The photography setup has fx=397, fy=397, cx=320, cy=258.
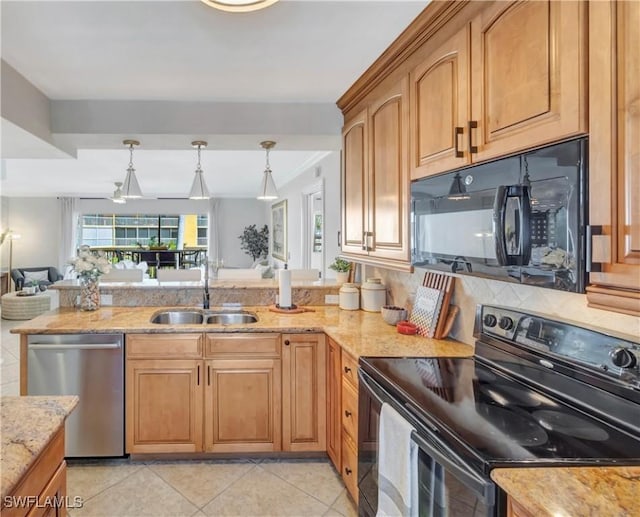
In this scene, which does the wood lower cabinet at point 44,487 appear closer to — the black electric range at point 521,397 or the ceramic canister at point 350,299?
the black electric range at point 521,397

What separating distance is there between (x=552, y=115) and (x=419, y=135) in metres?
0.79

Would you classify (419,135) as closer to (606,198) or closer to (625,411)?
(606,198)

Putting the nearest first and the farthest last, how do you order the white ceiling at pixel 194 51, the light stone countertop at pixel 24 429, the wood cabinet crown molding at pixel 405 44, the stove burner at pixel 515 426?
1. the light stone countertop at pixel 24 429
2. the stove burner at pixel 515 426
3. the wood cabinet crown molding at pixel 405 44
4. the white ceiling at pixel 194 51

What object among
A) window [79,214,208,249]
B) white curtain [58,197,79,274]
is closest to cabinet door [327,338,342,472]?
window [79,214,208,249]

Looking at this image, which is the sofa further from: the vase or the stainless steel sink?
the stainless steel sink

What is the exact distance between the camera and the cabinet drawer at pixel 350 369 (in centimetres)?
200

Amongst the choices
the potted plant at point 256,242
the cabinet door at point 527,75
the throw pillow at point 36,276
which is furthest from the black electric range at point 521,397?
the throw pillow at point 36,276

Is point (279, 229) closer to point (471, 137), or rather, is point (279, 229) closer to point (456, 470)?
point (471, 137)

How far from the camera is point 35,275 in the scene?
8289mm

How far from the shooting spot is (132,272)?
14.0 ft

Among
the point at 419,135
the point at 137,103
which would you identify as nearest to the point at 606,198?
the point at 419,135

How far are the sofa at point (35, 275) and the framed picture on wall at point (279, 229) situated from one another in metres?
4.57

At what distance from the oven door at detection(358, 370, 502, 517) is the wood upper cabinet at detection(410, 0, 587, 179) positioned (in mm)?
901

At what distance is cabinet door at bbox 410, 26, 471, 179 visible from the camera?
1494 millimetres
